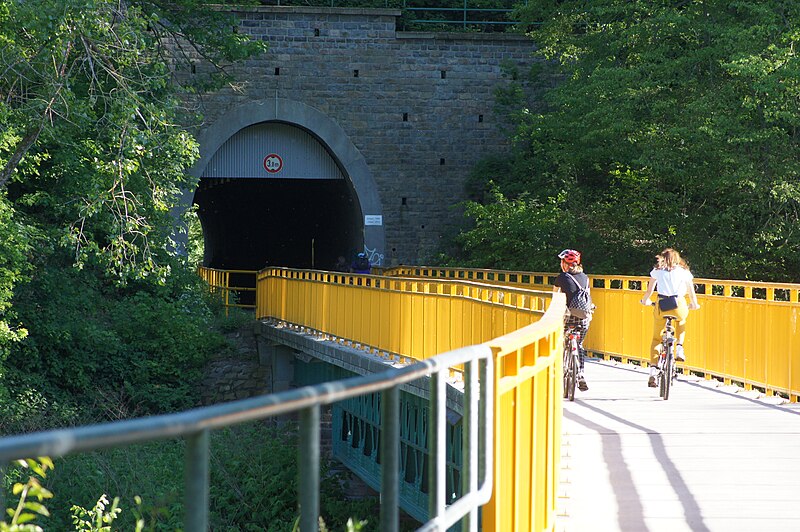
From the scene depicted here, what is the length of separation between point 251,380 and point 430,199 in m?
10.5

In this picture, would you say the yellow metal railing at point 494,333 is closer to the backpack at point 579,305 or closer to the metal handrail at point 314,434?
the metal handrail at point 314,434

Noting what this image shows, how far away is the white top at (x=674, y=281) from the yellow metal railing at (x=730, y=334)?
1.00m

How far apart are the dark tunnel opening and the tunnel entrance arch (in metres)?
0.04

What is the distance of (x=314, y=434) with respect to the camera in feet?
8.65

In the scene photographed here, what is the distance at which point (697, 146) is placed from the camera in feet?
82.1

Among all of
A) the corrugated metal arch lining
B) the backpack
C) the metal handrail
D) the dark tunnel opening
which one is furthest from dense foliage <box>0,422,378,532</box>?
the dark tunnel opening

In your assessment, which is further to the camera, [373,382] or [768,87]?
[768,87]

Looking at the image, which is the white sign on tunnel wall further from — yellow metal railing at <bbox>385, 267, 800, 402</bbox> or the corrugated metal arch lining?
yellow metal railing at <bbox>385, 267, 800, 402</bbox>

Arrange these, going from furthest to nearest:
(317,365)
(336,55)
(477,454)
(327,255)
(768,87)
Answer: (327,255) < (336,55) < (768,87) < (317,365) < (477,454)

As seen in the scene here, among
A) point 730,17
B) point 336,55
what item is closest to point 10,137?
point 730,17

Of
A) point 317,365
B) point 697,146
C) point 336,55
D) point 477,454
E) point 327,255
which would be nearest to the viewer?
point 477,454

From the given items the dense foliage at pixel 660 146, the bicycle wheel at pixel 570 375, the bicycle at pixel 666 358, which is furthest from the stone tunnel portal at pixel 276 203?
the bicycle wheel at pixel 570 375

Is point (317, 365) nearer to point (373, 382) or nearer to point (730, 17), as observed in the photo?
point (730, 17)

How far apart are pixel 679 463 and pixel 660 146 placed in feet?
58.0
